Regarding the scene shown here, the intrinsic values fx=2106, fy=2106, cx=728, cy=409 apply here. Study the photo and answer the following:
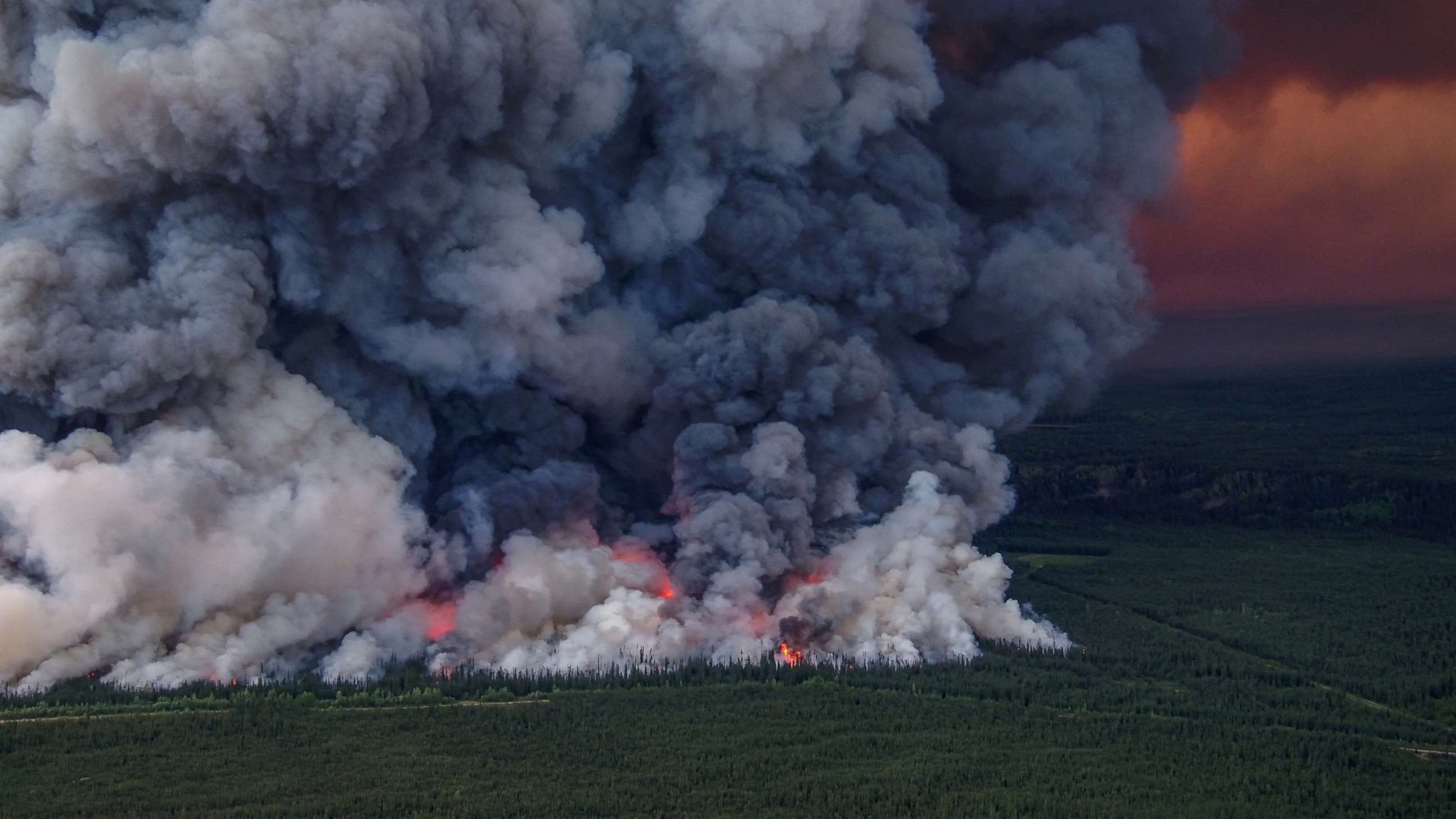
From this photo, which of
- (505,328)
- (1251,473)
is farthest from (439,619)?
(1251,473)

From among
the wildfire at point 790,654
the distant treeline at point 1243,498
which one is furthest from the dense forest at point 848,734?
the distant treeline at point 1243,498

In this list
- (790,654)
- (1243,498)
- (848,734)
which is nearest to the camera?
(848,734)

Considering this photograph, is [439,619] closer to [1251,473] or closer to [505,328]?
[505,328]

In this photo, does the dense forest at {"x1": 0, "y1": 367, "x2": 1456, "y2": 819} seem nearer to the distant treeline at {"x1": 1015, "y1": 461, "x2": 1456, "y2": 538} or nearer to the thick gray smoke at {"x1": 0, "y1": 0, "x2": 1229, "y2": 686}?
the thick gray smoke at {"x1": 0, "y1": 0, "x2": 1229, "y2": 686}

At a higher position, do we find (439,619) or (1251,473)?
(1251,473)

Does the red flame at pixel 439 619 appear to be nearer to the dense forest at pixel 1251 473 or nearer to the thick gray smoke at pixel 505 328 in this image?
the thick gray smoke at pixel 505 328

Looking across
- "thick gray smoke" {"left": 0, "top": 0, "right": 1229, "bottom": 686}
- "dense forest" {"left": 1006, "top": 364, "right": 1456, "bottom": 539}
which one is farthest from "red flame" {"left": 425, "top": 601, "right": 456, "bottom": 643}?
"dense forest" {"left": 1006, "top": 364, "right": 1456, "bottom": 539}
